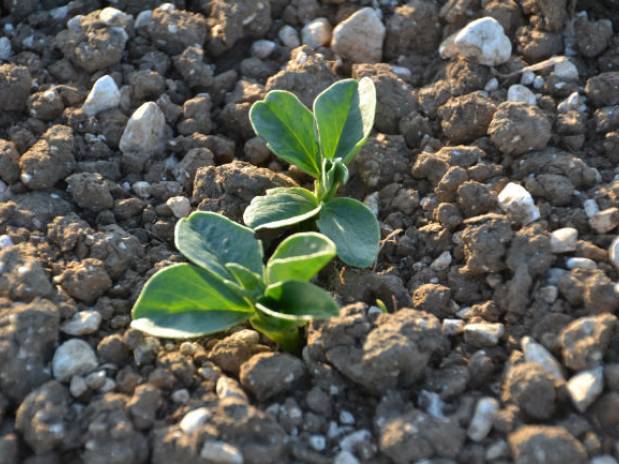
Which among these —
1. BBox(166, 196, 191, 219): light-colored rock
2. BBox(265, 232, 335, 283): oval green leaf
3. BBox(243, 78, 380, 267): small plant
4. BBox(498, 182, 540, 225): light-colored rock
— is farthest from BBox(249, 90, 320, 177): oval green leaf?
BBox(498, 182, 540, 225): light-colored rock

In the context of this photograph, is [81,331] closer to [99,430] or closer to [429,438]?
[99,430]

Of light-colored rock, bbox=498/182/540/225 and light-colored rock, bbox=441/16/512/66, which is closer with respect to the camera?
light-colored rock, bbox=498/182/540/225

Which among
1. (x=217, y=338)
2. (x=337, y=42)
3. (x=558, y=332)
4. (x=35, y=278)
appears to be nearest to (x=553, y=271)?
(x=558, y=332)

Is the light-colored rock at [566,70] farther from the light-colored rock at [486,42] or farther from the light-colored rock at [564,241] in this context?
the light-colored rock at [564,241]

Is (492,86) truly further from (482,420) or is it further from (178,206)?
(482,420)

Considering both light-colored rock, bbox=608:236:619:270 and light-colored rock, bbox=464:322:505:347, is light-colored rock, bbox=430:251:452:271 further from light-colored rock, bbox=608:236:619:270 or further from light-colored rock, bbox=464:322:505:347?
light-colored rock, bbox=608:236:619:270

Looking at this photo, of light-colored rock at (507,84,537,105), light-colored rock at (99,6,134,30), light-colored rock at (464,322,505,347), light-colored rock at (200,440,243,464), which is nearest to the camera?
light-colored rock at (200,440,243,464)
